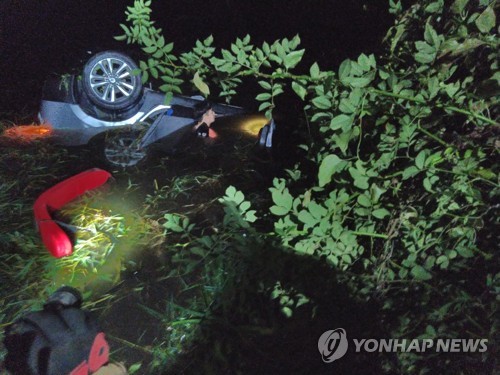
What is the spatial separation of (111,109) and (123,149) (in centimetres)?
66

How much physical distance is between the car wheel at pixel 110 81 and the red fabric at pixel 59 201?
1284 mm

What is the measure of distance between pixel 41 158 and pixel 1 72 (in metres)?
3.02

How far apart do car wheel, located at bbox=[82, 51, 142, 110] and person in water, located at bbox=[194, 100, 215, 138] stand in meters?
0.85

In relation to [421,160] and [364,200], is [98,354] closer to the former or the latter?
[364,200]

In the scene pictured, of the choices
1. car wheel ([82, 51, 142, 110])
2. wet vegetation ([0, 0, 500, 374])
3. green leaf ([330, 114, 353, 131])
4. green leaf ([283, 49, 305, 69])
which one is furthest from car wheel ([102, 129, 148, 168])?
green leaf ([330, 114, 353, 131])

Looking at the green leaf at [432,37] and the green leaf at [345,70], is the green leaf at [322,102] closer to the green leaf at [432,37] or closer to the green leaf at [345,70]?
the green leaf at [345,70]

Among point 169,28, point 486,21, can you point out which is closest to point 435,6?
point 486,21

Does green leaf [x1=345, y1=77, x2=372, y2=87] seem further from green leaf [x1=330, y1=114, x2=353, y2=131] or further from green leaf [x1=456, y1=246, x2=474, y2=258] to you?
green leaf [x1=456, y1=246, x2=474, y2=258]

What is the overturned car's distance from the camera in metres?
5.09

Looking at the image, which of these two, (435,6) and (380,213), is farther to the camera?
(380,213)

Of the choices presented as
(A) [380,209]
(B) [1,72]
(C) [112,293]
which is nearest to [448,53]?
(A) [380,209]

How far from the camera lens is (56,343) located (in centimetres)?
251

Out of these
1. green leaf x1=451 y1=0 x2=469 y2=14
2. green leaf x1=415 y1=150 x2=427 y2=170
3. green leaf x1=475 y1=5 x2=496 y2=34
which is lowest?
green leaf x1=415 y1=150 x2=427 y2=170

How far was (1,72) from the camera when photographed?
673 cm
